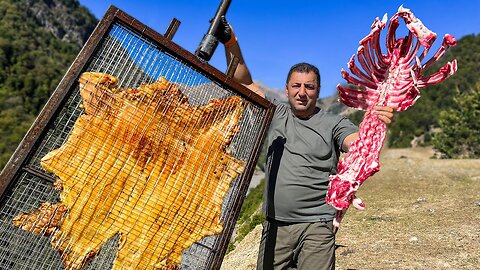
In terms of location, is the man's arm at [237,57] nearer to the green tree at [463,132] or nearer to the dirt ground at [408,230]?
the dirt ground at [408,230]

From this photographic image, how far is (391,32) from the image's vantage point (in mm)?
2924

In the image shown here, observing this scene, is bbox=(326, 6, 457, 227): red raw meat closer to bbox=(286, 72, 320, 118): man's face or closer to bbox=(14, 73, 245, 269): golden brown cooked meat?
bbox=(286, 72, 320, 118): man's face

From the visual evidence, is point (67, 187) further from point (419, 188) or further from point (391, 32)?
point (419, 188)

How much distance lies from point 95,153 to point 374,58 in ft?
7.00

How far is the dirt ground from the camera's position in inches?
289

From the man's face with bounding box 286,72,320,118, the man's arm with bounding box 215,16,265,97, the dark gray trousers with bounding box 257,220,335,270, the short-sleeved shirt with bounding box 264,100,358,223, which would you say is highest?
the man's arm with bounding box 215,16,265,97

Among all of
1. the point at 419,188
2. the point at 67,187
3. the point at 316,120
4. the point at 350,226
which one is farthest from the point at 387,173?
the point at 67,187

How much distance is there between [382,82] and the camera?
9.98ft

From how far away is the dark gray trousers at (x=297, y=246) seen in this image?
10.3 ft

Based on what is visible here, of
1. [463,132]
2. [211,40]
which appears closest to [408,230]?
[211,40]

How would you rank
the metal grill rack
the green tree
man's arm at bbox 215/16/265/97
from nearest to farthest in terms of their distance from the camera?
the metal grill rack → man's arm at bbox 215/16/265/97 → the green tree

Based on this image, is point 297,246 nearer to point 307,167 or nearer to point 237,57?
point 307,167

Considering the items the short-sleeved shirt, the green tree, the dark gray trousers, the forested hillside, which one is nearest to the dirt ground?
the dark gray trousers

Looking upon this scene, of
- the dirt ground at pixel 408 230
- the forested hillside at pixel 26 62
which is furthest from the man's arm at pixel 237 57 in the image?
the forested hillside at pixel 26 62
